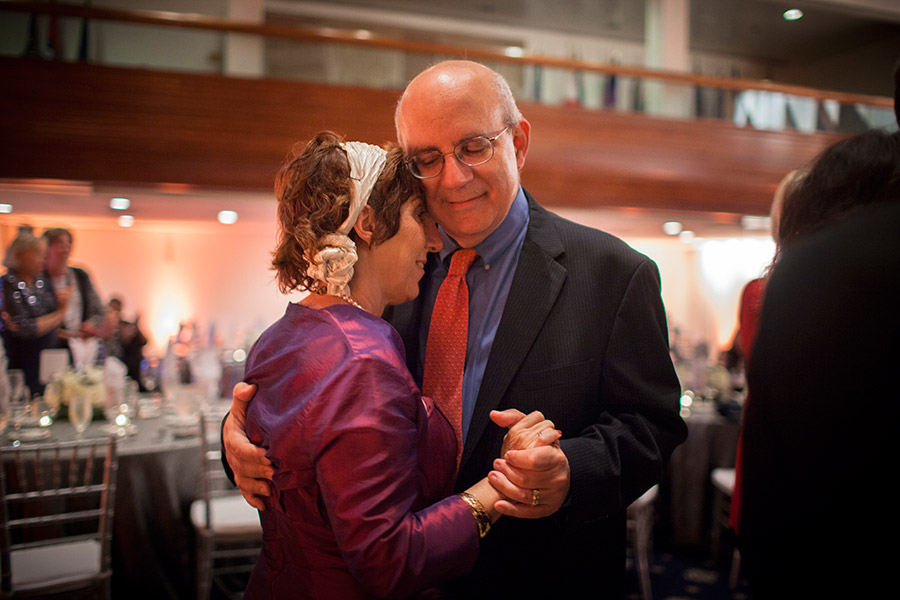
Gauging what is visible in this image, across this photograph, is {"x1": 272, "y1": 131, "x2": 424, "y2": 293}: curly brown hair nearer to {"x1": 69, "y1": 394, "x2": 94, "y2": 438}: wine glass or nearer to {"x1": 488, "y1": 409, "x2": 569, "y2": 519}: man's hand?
{"x1": 488, "y1": 409, "x2": 569, "y2": 519}: man's hand

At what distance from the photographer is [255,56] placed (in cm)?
609

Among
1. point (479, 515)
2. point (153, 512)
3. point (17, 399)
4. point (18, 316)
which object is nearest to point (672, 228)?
point (153, 512)

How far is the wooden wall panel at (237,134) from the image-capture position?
561cm

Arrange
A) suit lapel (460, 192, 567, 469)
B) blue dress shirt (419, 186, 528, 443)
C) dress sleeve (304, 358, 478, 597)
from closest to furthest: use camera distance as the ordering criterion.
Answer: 1. dress sleeve (304, 358, 478, 597)
2. suit lapel (460, 192, 567, 469)
3. blue dress shirt (419, 186, 528, 443)

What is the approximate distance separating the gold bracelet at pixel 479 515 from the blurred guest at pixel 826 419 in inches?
18.5

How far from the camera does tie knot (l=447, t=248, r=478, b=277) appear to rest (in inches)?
61.0

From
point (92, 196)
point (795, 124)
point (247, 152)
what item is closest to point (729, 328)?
point (795, 124)

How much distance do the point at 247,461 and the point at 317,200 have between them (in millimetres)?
535

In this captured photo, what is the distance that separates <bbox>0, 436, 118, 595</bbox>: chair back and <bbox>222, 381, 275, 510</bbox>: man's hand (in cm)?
189

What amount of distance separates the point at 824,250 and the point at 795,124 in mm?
8298

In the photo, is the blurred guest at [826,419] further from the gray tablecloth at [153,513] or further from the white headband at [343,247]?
the gray tablecloth at [153,513]

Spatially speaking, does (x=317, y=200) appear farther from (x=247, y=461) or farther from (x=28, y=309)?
(x=28, y=309)

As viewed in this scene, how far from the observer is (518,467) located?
1151mm

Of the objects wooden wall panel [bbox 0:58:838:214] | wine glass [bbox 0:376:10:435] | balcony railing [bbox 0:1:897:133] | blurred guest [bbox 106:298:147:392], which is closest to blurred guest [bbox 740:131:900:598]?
wine glass [bbox 0:376:10:435]
